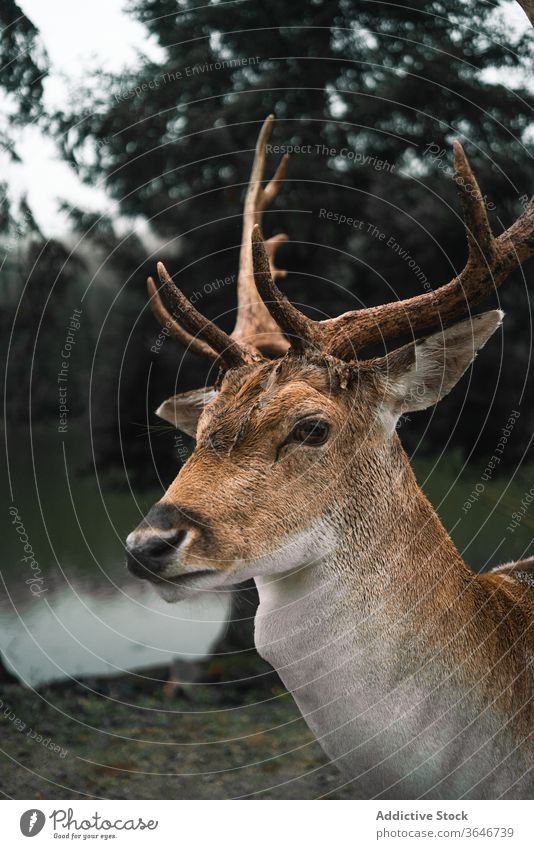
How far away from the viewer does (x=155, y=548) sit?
1994mm

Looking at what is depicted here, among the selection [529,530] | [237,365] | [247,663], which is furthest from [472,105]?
[247,663]

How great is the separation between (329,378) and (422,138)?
211cm

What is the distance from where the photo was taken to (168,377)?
15.2 ft

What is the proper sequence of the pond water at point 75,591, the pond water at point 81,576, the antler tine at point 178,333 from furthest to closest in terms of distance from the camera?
the pond water at point 75,591 < the pond water at point 81,576 < the antler tine at point 178,333

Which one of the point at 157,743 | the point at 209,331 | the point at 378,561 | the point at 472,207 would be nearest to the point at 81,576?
the point at 157,743

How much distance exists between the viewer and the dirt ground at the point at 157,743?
4039 millimetres

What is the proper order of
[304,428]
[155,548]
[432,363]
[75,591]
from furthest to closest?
[75,591] < [432,363] < [304,428] < [155,548]

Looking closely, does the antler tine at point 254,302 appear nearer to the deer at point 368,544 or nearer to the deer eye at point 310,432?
the deer at point 368,544

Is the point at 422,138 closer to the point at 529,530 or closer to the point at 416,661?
the point at 529,530

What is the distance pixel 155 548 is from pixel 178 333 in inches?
37.1
